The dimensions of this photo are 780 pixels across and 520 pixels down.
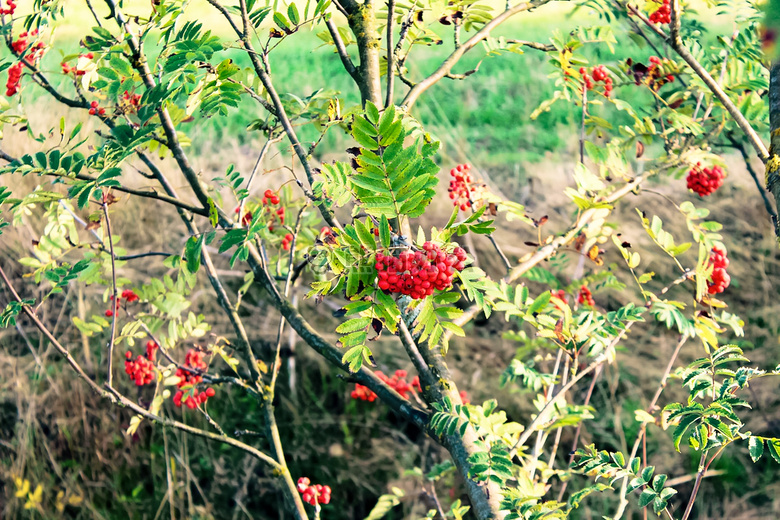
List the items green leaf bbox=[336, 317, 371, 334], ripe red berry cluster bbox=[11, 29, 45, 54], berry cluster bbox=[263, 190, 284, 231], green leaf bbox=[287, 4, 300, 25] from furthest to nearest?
berry cluster bbox=[263, 190, 284, 231] → ripe red berry cluster bbox=[11, 29, 45, 54] → green leaf bbox=[287, 4, 300, 25] → green leaf bbox=[336, 317, 371, 334]

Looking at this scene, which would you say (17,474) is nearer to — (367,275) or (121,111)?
(121,111)

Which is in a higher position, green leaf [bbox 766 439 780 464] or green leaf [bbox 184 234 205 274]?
green leaf [bbox 184 234 205 274]

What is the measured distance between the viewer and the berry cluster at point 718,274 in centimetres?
137

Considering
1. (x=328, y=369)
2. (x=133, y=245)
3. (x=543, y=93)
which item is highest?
(x=543, y=93)

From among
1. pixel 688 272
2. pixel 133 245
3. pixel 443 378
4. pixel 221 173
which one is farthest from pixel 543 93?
pixel 443 378

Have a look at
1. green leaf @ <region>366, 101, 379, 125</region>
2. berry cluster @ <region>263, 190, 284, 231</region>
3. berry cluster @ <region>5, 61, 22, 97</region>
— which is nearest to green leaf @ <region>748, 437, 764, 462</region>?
green leaf @ <region>366, 101, 379, 125</region>

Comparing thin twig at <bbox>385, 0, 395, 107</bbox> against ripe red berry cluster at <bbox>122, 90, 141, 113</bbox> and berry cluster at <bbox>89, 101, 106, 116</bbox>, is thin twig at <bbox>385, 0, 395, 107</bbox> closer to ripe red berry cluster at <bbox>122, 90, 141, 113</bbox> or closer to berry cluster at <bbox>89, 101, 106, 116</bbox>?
ripe red berry cluster at <bbox>122, 90, 141, 113</bbox>

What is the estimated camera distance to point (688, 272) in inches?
52.6

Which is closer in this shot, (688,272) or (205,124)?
(688,272)

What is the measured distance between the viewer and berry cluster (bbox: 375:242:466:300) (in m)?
0.86

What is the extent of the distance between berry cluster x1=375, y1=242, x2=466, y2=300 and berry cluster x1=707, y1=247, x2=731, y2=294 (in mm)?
781

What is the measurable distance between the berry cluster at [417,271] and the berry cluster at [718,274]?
781mm

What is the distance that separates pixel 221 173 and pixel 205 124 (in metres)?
0.76

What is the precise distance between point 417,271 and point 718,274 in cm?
86
